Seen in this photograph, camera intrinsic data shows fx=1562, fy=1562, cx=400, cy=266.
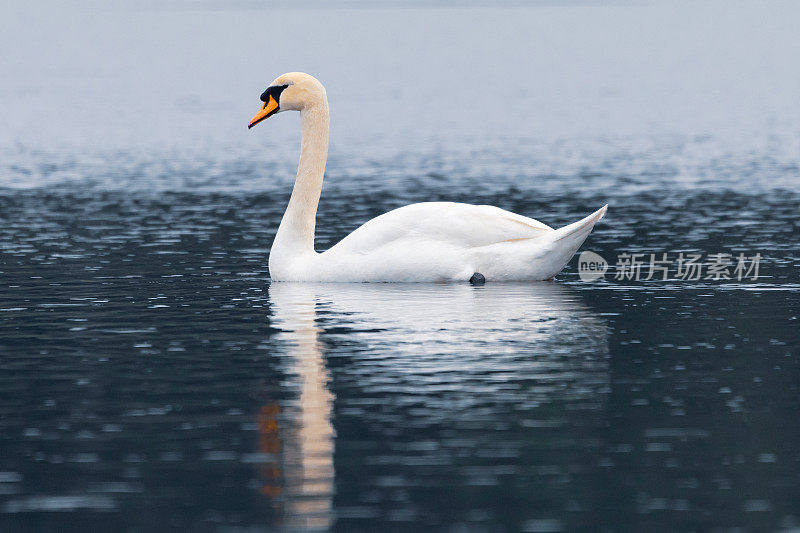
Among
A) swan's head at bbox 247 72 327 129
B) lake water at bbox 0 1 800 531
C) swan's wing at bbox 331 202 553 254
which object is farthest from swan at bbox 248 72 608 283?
swan's head at bbox 247 72 327 129

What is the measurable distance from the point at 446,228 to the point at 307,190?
8.15 ft

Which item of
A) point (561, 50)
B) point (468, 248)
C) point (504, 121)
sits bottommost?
point (468, 248)

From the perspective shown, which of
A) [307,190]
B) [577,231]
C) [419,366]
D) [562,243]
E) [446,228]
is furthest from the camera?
[307,190]

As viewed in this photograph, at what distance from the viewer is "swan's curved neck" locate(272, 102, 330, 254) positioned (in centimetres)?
1988

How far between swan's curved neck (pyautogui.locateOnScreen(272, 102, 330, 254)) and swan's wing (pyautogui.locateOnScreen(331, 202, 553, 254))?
1088 millimetres

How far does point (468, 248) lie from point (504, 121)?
43795 mm

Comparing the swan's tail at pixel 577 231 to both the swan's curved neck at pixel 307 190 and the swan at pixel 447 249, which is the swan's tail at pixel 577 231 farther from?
the swan's curved neck at pixel 307 190

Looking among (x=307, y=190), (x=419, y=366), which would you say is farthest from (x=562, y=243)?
(x=419, y=366)

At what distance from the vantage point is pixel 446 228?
18.8 meters

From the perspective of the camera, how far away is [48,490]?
9.56 meters

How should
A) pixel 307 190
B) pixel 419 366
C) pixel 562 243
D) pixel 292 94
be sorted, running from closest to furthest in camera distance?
1. pixel 419 366
2. pixel 562 243
3. pixel 307 190
4. pixel 292 94

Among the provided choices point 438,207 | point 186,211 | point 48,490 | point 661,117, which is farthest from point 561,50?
point 48,490

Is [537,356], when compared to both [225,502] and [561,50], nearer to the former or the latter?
[225,502]

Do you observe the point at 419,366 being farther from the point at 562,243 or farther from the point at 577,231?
the point at 562,243
